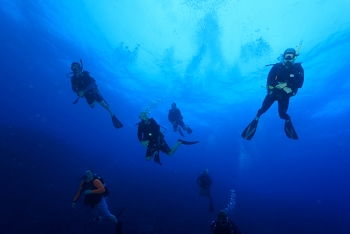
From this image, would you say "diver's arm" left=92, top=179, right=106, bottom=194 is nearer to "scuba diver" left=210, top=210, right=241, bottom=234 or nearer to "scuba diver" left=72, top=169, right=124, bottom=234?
"scuba diver" left=72, top=169, right=124, bottom=234

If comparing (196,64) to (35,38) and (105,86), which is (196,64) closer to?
(105,86)

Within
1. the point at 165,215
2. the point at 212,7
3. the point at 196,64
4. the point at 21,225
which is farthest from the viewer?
the point at 196,64

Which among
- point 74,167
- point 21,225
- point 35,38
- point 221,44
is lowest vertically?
point 21,225

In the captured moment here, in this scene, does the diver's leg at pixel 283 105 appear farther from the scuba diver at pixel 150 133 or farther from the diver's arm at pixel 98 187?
the diver's arm at pixel 98 187

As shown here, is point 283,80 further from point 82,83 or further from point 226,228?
point 82,83

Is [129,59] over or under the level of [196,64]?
under

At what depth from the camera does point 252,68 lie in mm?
19969

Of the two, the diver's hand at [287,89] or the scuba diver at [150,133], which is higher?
the diver's hand at [287,89]

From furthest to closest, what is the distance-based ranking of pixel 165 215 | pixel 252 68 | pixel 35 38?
pixel 35 38 → pixel 252 68 → pixel 165 215

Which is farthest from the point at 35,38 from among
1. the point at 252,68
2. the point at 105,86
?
the point at 252,68

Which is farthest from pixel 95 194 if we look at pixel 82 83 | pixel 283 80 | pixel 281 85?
pixel 283 80

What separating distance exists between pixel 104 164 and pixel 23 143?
1372cm

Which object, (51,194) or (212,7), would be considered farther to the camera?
(212,7)

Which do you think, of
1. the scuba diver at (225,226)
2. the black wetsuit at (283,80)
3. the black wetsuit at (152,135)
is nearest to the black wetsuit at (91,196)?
the black wetsuit at (152,135)
